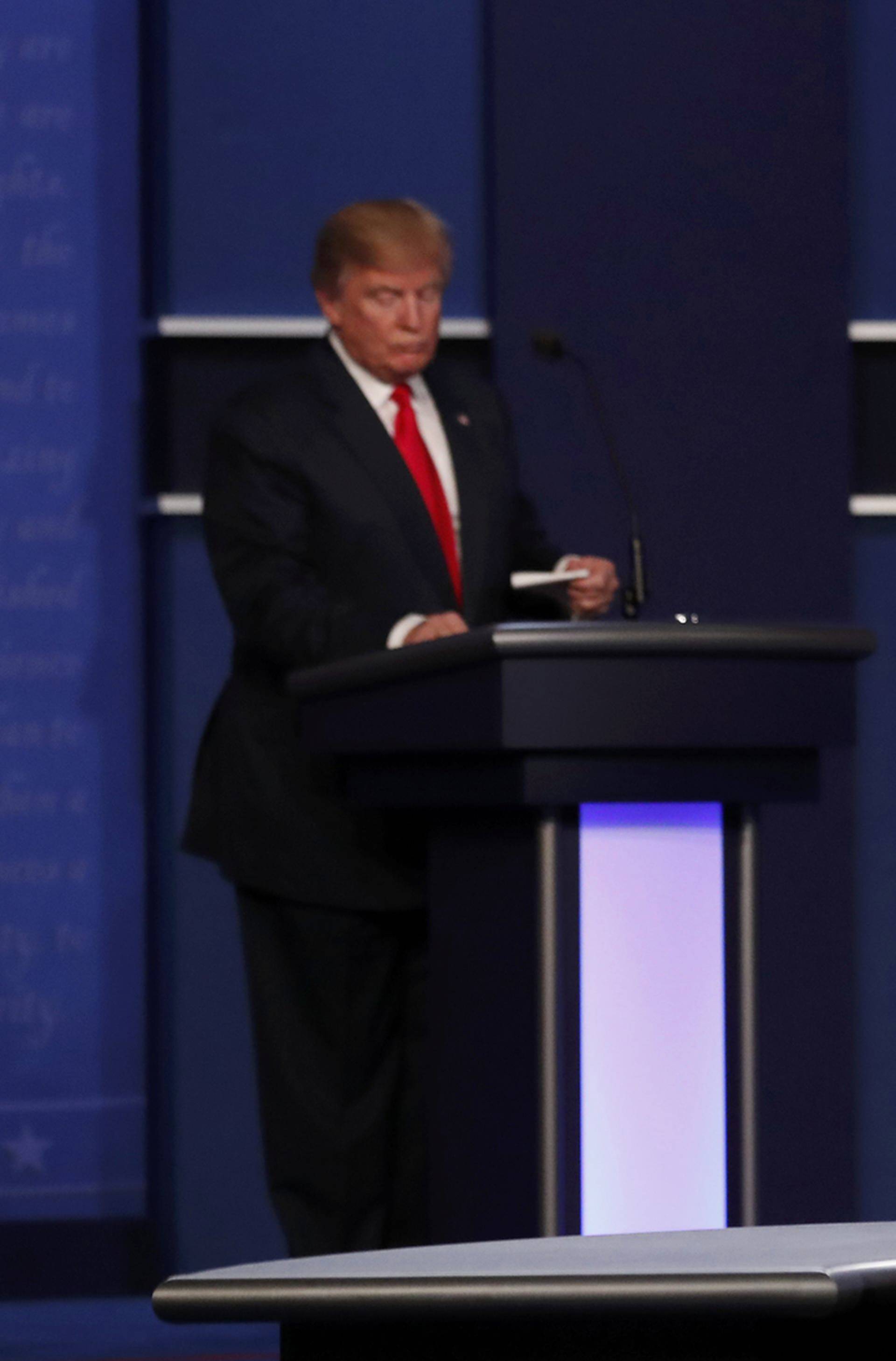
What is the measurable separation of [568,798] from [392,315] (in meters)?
0.96

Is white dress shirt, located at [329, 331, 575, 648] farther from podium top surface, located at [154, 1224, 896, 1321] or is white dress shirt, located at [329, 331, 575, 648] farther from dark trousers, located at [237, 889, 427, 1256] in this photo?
podium top surface, located at [154, 1224, 896, 1321]

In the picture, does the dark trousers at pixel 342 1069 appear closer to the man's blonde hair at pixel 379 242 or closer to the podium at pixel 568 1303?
the man's blonde hair at pixel 379 242

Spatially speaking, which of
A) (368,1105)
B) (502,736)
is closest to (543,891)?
(502,736)

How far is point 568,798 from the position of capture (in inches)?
73.8

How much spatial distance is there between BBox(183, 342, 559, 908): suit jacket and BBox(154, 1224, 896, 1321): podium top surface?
5.53 ft

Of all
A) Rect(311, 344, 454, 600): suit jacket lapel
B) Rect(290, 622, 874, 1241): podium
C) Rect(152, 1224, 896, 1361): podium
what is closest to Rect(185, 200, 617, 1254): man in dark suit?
Rect(311, 344, 454, 600): suit jacket lapel

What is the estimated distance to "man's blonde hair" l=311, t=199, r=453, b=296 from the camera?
2.63m

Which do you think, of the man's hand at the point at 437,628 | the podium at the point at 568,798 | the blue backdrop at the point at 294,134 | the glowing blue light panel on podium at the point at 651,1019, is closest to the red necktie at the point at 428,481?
the man's hand at the point at 437,628

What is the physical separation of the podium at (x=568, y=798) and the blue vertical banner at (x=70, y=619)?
1.48 m

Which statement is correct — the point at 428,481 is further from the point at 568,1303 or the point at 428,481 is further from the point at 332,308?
the point at 568,1303

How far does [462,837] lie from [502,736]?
0.26 metres

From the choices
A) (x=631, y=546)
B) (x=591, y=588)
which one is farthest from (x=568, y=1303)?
(x=631, y=546)

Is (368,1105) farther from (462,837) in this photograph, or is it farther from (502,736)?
(502,736)

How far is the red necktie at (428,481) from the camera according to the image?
8.50ft
